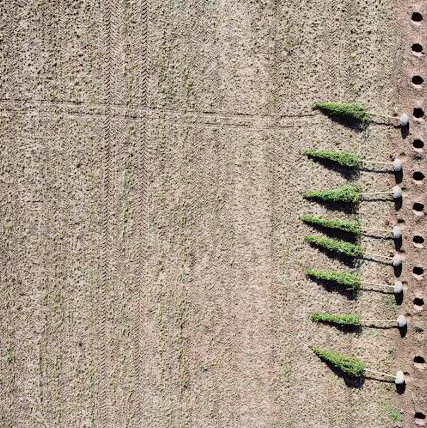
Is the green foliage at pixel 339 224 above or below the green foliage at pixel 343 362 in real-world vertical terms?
above

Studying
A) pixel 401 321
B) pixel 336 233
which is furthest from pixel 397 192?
pixel 401 321

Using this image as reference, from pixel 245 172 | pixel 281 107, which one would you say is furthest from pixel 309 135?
pixel 245 172

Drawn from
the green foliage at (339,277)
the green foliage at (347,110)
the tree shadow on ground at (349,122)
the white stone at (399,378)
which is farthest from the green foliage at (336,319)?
the green foliage at (347,110)

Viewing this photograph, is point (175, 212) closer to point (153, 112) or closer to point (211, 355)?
point (153, 112)

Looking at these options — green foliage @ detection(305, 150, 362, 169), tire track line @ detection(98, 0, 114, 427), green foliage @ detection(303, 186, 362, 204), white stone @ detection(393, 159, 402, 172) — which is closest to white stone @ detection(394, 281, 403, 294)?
green foliage @ detection(303, 186, 362, 204)

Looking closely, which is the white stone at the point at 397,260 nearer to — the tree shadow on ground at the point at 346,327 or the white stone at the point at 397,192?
the white stone at the point at 397,192

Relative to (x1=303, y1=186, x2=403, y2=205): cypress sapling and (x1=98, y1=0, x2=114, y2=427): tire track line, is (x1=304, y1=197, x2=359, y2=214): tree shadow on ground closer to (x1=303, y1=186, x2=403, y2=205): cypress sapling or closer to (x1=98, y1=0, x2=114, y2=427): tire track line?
(x1=303, y1=186, x2=403, y2=205): cypress sapling
